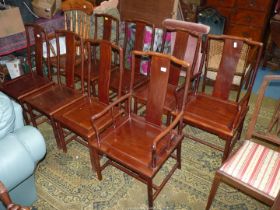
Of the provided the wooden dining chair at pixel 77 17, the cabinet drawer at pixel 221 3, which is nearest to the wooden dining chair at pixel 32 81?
the wooden dining chair at pixel 77 17

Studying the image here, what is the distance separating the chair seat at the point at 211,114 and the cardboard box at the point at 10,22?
2.23 meters

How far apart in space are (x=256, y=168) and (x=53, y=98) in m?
1.83

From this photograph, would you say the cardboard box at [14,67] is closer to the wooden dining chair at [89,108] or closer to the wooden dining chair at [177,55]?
the wooden dining chair at [89,108]

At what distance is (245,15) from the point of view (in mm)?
3619

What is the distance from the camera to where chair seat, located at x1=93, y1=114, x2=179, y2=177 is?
5.51 feet

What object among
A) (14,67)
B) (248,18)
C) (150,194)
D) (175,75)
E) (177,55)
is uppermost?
(248,18)

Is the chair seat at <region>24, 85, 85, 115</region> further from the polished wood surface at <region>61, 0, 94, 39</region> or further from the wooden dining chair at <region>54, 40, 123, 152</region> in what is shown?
the polished wood surface at <region>61, 0, 94, 39</region>

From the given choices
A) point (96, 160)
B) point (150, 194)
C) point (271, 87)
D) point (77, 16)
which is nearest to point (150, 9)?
point (77, 16)

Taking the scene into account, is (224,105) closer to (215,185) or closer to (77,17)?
(215,185)

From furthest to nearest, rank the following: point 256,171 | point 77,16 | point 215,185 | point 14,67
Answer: point 14,67
point 77,16
point 215,185
point 256,171

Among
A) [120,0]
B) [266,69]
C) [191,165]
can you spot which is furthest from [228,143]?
[120,0]

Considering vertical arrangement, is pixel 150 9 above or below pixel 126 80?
above

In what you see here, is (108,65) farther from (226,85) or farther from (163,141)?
(226,85)

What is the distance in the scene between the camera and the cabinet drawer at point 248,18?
11.6 feet
